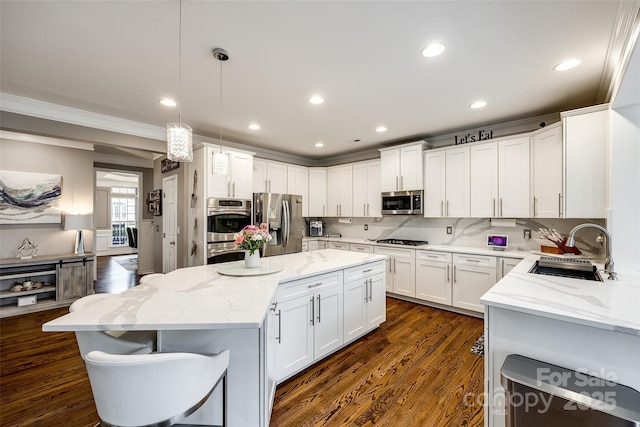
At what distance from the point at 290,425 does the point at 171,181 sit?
14.0 ft

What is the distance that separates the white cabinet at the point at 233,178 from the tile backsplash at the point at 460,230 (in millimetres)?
2429

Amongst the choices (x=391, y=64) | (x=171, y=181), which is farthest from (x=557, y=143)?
(x=171, y=181)

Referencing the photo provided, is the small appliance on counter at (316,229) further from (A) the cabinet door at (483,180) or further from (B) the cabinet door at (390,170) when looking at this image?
(A) the cabinet door at (483,180)

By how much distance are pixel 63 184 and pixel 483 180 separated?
6.47 m

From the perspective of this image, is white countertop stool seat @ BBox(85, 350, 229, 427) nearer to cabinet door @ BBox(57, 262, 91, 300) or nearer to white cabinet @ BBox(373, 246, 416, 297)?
white cabinet @ BBox(373, 246, 416, 297)

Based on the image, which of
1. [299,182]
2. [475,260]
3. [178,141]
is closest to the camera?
[178,141]

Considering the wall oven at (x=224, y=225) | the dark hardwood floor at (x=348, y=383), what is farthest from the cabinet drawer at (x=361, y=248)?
the wall oven at (x=224, y=225)

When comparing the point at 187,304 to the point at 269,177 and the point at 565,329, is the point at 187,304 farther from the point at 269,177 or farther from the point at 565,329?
the point at 269,177

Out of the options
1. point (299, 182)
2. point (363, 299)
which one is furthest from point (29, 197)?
point (363, 299)

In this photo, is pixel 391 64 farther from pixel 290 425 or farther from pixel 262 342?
pixel 290 425

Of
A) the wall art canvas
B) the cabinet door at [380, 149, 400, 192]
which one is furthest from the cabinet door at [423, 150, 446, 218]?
the wall art canvas

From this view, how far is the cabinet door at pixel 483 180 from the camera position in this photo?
3.59 meters

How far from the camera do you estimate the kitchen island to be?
119 centimetres

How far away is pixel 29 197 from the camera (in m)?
4.01
